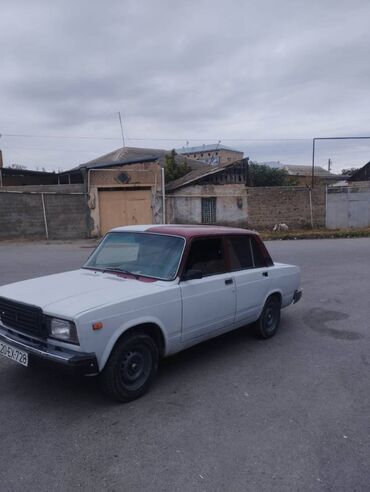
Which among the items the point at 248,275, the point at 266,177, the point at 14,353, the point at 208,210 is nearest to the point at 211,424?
the point at 14,353

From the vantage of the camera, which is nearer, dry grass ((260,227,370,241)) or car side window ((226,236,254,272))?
car side window ((226,236,254,272))

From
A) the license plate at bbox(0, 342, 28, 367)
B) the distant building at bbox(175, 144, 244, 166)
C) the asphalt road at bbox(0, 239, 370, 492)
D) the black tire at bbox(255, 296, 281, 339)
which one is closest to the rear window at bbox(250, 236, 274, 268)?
the black tire at bbox(255, 296, 281, 339)

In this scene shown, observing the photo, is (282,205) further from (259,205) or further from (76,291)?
(76,291)

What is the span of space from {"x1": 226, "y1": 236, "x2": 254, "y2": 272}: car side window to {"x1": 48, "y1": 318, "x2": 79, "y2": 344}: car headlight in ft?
7.21

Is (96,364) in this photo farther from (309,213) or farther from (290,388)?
(309,213)

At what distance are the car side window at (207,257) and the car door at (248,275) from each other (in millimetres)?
171

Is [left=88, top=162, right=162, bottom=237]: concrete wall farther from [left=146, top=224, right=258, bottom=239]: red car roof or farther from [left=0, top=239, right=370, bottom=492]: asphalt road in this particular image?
[left=146, top=224, right=258, bottom=239]: red car roof

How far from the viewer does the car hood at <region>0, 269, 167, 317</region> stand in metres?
3.52

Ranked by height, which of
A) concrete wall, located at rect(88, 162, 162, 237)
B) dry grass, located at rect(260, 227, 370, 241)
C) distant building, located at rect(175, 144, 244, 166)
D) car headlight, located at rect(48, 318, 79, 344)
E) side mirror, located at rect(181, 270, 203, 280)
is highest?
distant building, located at rect(175, 144, 244, 166)

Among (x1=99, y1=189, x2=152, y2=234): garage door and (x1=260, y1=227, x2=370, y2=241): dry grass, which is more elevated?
(x1=99, y1=189, x2=152, y2=234): garage door

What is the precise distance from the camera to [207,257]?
468 centimetres

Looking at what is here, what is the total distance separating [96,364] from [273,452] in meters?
1.52

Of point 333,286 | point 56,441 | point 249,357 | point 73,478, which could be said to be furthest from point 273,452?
point 333,286

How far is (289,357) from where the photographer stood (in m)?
4.93
